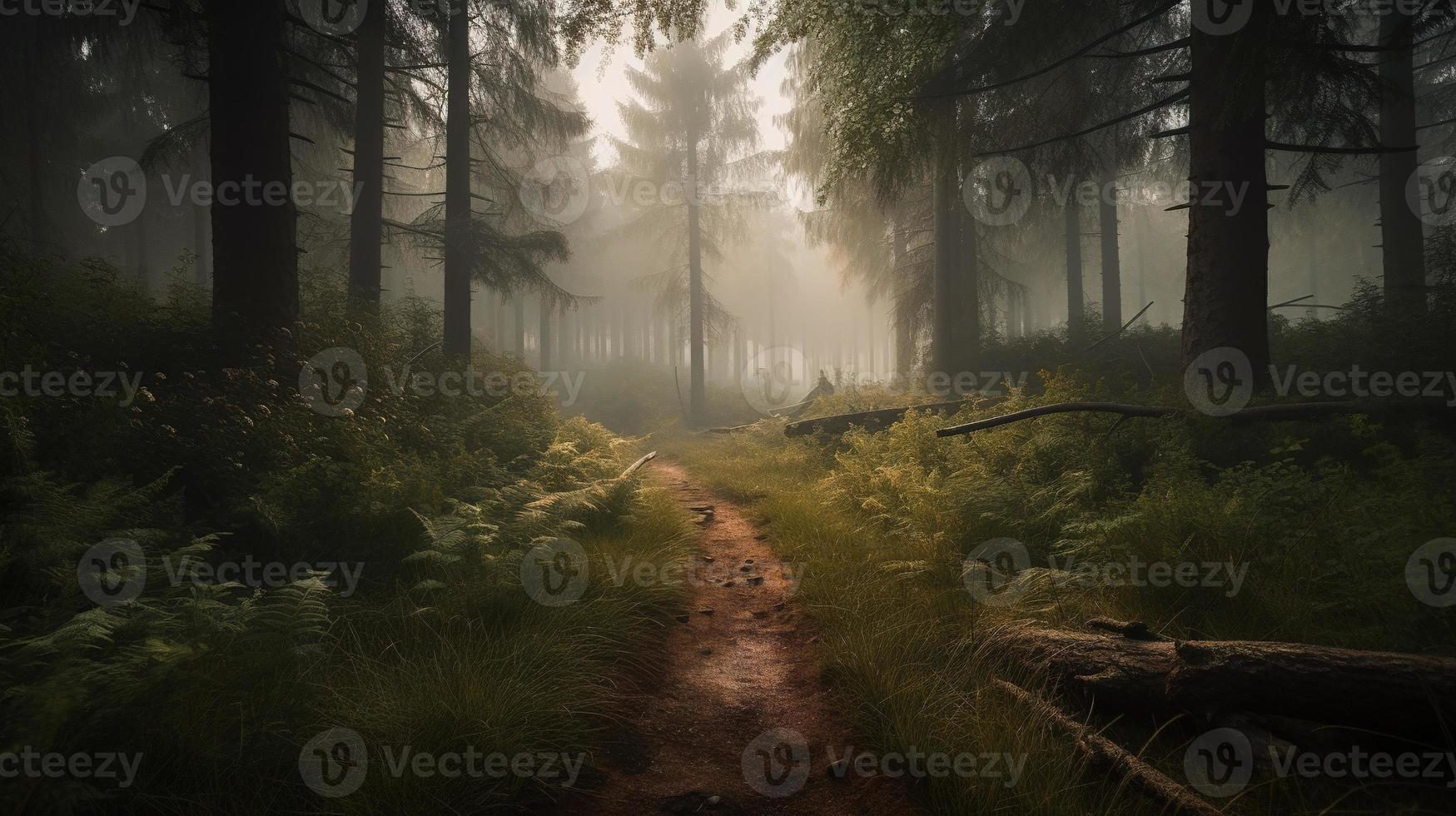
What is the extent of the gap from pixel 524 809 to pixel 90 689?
1762 mm

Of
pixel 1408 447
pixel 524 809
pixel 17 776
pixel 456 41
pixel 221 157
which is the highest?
pixel 456 41

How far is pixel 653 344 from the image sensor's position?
45.7 meters

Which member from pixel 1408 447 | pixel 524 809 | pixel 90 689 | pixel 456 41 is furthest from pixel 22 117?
pixel 1408 447

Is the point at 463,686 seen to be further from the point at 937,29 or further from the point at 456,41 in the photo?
the point at 456,41

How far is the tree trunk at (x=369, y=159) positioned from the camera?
10273 millimetres

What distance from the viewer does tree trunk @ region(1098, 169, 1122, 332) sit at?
16672 mm
